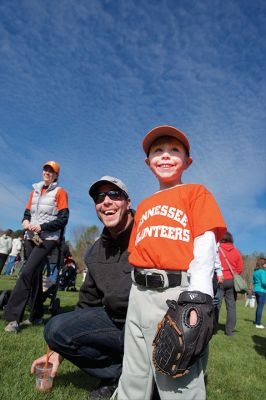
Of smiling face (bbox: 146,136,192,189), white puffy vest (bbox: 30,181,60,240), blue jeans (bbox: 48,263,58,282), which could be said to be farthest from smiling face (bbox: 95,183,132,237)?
blue jeans (bbox: 48,263,58,282)

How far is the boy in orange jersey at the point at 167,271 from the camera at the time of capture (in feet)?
6.74

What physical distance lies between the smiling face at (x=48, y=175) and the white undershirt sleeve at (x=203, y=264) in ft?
12.7

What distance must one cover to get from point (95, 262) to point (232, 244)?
5994 millimetres

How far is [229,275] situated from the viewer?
8.48 m

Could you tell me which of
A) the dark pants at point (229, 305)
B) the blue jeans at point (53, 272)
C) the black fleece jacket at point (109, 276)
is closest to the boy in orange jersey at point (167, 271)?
the black fleece jacket at point (109, 276)

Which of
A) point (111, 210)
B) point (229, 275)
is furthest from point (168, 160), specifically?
point (229, 275)

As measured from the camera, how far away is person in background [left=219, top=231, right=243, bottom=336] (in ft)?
27.5

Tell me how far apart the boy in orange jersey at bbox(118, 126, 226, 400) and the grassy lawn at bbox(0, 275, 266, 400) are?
1004 mm

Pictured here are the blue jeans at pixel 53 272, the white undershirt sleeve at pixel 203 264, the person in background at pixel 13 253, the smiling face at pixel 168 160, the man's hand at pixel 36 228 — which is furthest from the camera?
the person in background at pixel 13 253

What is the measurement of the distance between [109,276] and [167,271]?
1.10 meters

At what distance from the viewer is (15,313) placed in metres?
4.98

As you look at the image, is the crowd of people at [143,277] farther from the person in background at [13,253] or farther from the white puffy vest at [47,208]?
the person in background at [13,253]

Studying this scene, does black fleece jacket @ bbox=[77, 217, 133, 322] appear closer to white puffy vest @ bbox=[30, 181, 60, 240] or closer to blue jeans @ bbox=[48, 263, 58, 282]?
white puffy vest @ bbox=[30, 181, 60, 240]

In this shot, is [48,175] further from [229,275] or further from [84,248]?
[84,248]
